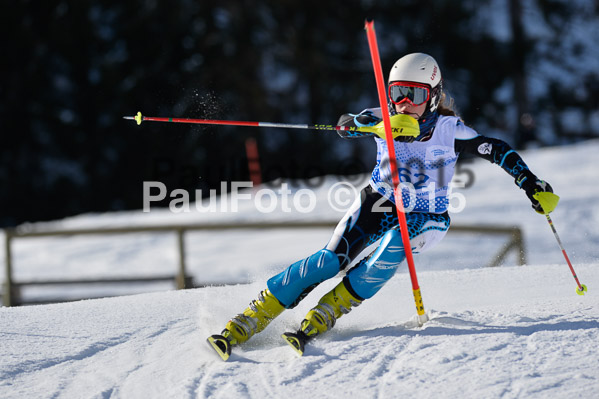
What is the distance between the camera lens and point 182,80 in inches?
674

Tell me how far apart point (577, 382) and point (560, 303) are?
1.07 meters

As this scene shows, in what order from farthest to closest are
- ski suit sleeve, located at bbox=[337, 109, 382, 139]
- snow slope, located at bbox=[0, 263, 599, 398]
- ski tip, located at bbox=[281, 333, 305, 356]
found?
ski suit sleeve, located at bbox=[337, 109, 382, 139], ski tip, located at bbox=[281, 333, 305, 356], snow slope, located at bbox=[0, 263, 599, 398]

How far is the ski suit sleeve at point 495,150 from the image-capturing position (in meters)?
3.44

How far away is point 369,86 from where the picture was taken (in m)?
18.2

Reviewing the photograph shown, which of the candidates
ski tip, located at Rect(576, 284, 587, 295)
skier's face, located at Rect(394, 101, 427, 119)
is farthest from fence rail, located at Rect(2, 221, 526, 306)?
skier's face, located at Rect(394, 101, 427, 119)

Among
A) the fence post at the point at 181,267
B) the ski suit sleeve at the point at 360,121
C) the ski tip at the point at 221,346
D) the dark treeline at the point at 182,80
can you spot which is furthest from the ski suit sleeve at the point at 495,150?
the dark treeline at the point at 182,80

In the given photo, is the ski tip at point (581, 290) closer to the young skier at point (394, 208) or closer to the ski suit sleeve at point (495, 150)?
the young skier at point (394, 208)

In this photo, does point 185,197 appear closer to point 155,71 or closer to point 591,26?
point 155,71

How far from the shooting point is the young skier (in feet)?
11.0

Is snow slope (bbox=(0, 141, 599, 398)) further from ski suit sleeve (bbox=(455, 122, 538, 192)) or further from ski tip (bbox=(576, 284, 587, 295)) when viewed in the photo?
ski suit sleeve (bbox=(455, 122, 538, 192))

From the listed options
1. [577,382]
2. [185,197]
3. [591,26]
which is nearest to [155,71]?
[185,197]

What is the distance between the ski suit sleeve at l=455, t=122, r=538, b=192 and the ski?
121 centimetres

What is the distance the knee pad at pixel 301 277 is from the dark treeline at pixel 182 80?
13195mm

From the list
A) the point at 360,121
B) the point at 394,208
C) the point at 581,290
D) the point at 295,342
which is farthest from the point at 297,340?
the point at 581,290
